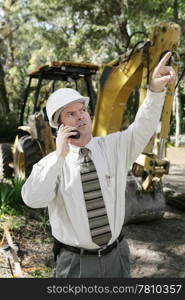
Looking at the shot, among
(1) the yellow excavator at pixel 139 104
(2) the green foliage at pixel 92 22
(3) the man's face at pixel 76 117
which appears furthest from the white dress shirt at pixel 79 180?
(2) the green foliage at pixel 92 22

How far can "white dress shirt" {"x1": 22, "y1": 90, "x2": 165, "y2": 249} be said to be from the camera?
66.5 inches

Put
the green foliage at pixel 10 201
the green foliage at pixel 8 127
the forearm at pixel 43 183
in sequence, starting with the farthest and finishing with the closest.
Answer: the green foliage at pixel 8 127
the green foliage at pixel 10 201
the forearm at pixel 43 183

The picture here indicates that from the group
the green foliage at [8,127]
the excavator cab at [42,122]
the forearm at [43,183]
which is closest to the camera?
the forearm at [43,183]

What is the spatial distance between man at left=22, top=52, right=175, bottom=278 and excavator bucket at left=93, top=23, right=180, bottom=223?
8.08 feet

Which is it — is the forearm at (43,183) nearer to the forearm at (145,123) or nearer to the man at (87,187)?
the man at (87,187)

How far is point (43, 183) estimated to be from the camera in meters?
1.66

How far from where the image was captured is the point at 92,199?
1788mm

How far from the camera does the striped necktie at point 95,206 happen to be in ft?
5.83

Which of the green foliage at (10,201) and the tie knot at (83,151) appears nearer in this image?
the tie knot at (83,151)

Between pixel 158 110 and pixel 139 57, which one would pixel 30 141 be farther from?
pixel 158 110

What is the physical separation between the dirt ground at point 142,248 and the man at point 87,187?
168 cm

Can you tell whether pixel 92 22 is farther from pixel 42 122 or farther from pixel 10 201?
pixel 10 201

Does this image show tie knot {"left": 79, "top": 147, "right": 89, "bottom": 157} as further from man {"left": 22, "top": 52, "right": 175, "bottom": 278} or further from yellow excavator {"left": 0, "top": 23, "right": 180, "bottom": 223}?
yellow excavator {"left": 0, "top": 23, "right": 180, "bottom": 223}

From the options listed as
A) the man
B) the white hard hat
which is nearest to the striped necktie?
the man
